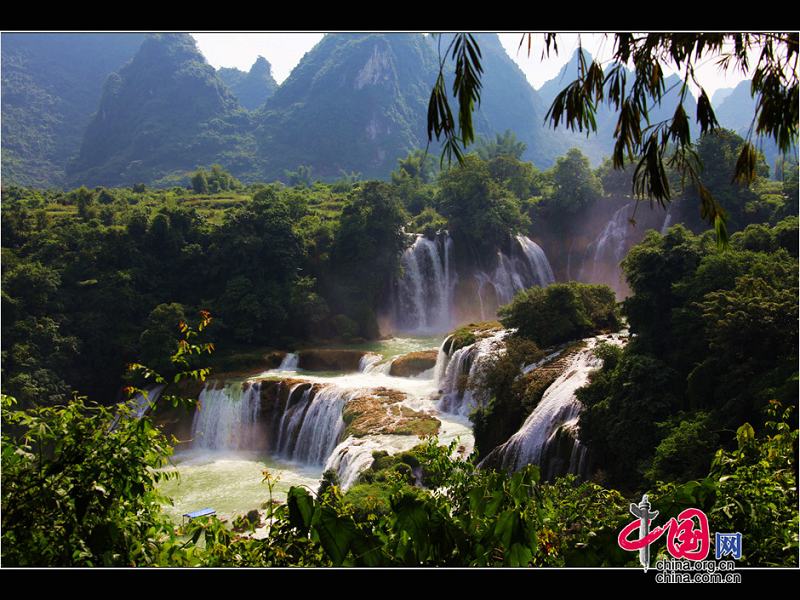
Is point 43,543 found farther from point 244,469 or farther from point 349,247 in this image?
point 349,247

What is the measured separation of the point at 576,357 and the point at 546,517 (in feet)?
30.3

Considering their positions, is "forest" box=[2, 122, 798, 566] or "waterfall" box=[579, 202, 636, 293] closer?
"forest" box=[2, 122, 798, 566]

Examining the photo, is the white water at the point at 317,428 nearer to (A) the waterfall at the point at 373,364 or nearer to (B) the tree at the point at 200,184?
(A) the waterfall at the point at 373,364

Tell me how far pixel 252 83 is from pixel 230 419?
8855 centimetres

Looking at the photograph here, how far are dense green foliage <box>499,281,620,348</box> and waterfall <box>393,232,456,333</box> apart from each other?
998 cm

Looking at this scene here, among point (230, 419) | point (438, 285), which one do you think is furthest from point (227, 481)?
point (438, 285)

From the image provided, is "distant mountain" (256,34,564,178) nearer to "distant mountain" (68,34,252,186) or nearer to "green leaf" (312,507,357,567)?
"distant mountain" (68,34,252,186)

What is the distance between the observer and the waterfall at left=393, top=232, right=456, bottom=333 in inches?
948

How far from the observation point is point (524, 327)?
44.8 ft

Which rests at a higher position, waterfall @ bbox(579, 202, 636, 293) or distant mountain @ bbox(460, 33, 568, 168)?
distant mountain @ bbox(460, 33, 568, 168)

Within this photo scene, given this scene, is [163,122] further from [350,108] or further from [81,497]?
[81,497]

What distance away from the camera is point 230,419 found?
15508 mm

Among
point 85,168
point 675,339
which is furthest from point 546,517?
point 85,168

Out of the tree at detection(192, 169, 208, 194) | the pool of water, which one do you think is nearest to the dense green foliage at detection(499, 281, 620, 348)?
the pool of water
